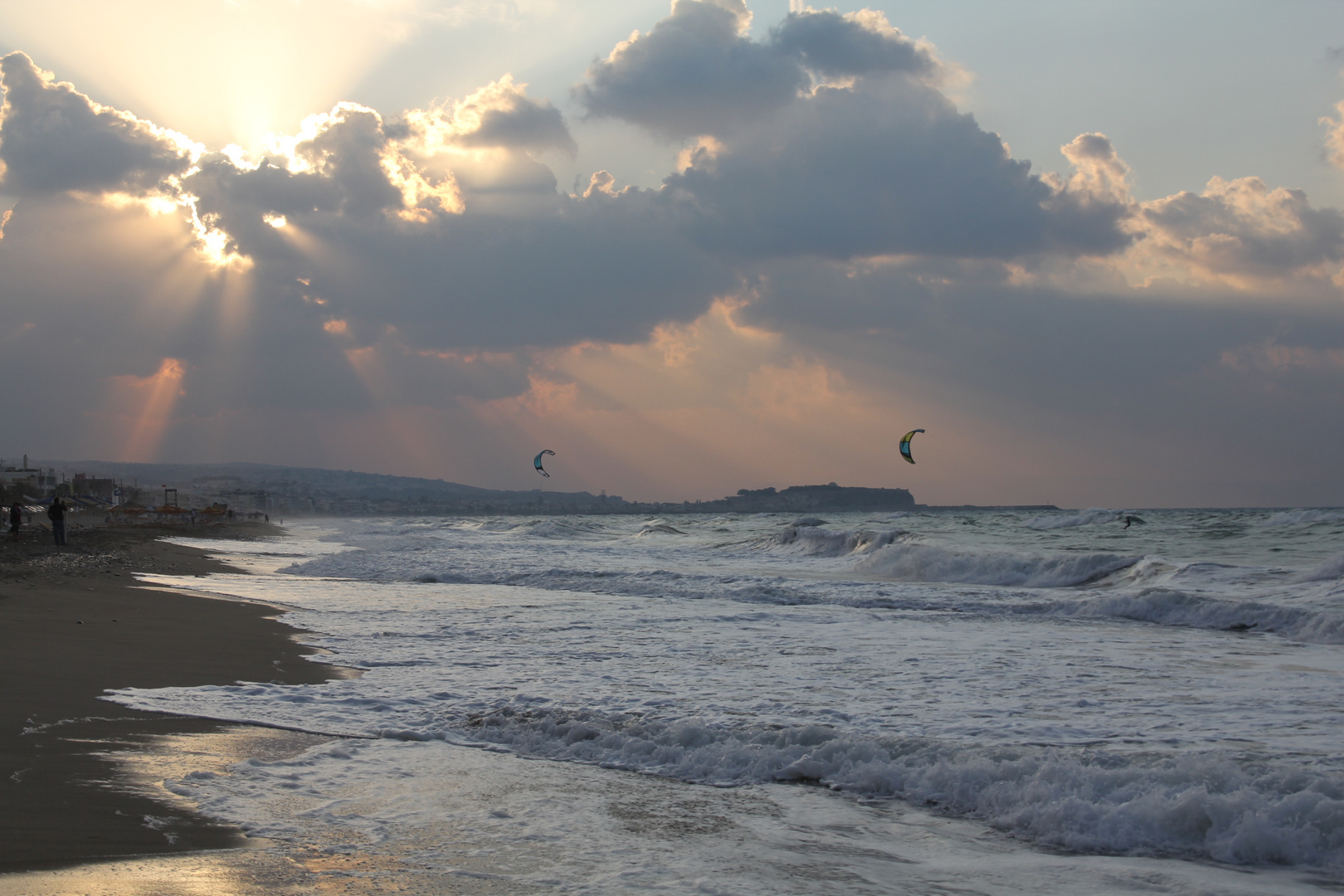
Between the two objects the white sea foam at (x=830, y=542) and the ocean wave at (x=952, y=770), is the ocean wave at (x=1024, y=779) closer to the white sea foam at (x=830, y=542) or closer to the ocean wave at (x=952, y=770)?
the ocean wave at (x=952, y=770)

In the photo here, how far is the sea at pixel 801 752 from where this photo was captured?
163 inches

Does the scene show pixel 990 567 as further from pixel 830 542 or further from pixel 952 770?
pixel 952 770

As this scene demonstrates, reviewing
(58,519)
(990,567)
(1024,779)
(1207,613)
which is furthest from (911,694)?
(58,519)

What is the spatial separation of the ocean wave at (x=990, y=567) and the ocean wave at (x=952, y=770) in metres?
15.7

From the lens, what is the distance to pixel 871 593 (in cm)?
1769

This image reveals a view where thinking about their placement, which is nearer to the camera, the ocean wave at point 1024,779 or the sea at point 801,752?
the sea at point 801,752

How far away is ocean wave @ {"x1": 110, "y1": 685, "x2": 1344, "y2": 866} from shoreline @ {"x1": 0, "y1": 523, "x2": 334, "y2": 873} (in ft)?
1.96

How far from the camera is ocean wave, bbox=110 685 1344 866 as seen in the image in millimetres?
4566

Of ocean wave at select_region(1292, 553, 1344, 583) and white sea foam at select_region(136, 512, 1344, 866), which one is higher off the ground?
ocean wave at select_region(1292, 553, 1344, 583)

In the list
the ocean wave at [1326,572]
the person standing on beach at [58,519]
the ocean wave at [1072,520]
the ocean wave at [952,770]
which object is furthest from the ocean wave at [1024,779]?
the ocean wave at [1072,520]

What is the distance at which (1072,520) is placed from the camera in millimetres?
56375

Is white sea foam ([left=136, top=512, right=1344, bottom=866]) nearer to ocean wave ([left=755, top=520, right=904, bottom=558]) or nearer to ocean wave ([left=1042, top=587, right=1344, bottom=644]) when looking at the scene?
ocean wave ([left=1042, top=587, right=1344, bottom=644])

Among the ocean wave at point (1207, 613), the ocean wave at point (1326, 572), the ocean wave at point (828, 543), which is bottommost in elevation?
the ocean wave at point (828, 543)

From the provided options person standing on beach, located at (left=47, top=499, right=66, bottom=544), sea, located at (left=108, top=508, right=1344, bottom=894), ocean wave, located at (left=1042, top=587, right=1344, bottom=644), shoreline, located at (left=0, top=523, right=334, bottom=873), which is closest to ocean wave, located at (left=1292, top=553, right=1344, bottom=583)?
sea, located at (left=108, top=508, right=1344, bottom=894)
